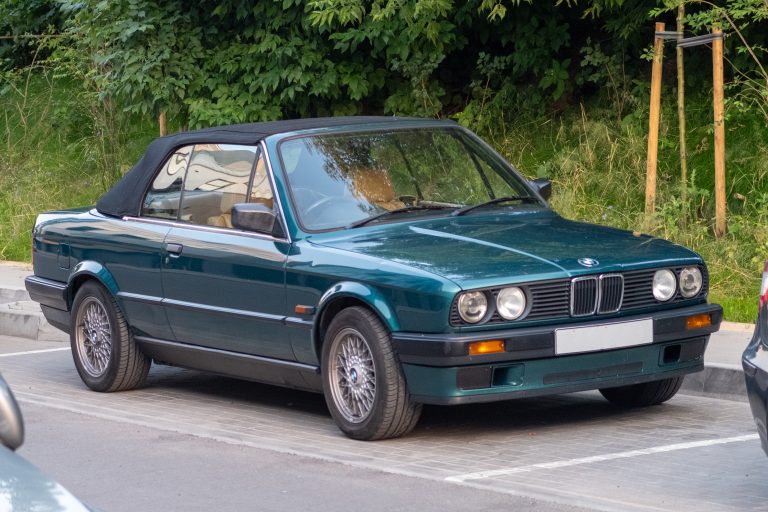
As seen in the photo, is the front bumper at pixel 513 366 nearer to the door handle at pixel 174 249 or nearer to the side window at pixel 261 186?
the side window at pixel 261 186

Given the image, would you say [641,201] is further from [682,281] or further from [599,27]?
[682,281]

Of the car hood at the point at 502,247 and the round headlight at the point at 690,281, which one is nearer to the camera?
the car hood at the point at 502,247

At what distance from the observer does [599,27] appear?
16250 mm

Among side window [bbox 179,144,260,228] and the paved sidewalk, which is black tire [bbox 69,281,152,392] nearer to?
side window [bbox 179,144,260,228]

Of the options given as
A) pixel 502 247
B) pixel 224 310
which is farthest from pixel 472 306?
pixel 224 310

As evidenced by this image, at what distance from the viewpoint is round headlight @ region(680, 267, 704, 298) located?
8.07 meters

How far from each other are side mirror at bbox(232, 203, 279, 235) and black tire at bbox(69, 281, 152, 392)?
60.3 inches

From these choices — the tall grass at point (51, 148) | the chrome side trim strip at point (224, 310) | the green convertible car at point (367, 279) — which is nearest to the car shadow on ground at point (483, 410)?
the green convertible car at point (367, 279)

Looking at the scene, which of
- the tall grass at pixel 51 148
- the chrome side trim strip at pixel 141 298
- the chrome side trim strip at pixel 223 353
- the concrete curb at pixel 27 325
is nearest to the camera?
the chrome side trim strip at pixel 223 353

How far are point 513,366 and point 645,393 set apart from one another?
1.41 meters

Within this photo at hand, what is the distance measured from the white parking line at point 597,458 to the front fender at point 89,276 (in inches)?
129

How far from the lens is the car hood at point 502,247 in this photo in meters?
7.51

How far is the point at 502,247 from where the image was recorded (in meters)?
7.85

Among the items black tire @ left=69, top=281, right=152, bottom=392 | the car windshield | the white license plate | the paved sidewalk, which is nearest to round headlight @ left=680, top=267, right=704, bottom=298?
the white license plate
